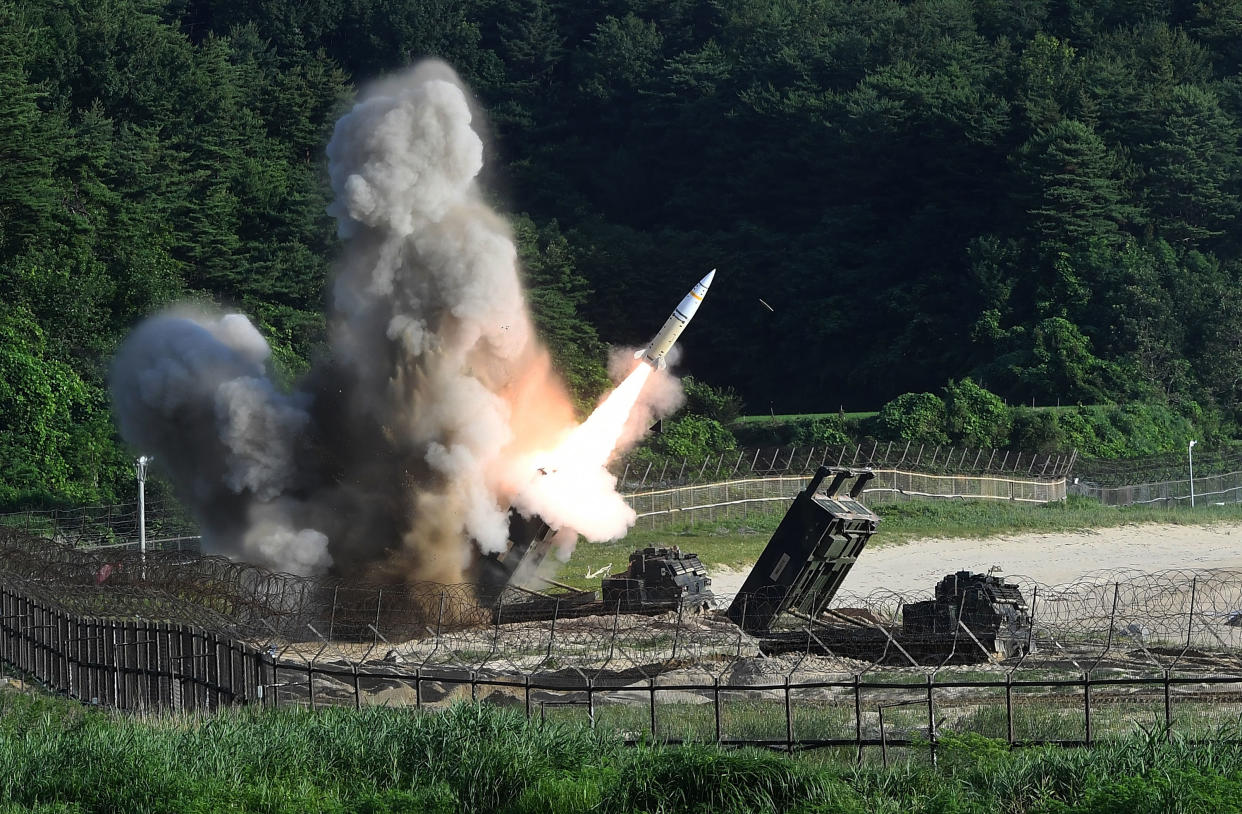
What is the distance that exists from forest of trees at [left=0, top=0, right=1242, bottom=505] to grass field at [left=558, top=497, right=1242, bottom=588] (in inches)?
712

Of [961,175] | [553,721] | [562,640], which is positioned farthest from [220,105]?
[553,721]

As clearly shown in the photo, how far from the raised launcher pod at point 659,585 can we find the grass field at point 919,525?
7871mm

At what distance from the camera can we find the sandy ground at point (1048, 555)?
149 ft

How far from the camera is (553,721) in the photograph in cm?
2327

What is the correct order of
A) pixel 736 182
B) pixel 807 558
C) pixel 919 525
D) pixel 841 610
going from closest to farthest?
pixel 807 558, pixel 841 610, pixel 919 525, pixel 736 182

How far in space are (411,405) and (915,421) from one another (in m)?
36.3

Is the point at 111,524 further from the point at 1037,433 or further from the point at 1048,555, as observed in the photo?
the point at 1037,433

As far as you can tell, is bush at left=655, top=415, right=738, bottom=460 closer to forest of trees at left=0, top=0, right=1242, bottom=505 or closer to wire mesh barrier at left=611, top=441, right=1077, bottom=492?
wire mesh barrier at left=611, top=441, right=1077, bottom=492

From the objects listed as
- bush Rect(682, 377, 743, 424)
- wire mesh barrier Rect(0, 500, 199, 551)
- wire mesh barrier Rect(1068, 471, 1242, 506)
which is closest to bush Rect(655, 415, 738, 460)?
bush Rect(682, 377, 743, 424)

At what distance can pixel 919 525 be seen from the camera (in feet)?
176

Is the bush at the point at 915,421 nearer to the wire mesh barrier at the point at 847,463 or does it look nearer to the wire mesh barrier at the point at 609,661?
the wire mesh barrier at the point at 847,463

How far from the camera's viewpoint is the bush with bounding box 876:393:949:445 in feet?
232

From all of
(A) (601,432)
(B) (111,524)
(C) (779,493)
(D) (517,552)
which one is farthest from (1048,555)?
(B) (111,524)

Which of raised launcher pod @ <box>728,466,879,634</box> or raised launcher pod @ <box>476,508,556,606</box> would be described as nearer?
raised launcher pod @ <box>728,466,879,634</box>
